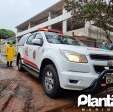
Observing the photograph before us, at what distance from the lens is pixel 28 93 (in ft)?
24.3

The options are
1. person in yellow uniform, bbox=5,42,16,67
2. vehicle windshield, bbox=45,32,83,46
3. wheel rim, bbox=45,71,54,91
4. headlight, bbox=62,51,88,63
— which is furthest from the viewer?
person in yellow uniform, bbox=5,42,16,67

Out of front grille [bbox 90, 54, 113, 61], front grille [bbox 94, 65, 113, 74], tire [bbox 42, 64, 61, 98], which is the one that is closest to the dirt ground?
tire [bbox 42, 64, 61, 98]

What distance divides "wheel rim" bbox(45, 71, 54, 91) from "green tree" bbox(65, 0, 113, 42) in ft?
24.5

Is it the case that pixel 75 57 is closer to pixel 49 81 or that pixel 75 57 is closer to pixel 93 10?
pixel 49 81

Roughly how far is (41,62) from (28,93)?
0.87 meters

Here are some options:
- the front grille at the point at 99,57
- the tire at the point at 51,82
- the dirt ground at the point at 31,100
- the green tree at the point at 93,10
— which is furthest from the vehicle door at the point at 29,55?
the green tree at the point at 93,10

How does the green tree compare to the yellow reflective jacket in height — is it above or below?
above

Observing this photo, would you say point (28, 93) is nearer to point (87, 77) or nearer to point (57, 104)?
point (57, 104)

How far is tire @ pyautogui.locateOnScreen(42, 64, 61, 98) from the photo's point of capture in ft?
21.0

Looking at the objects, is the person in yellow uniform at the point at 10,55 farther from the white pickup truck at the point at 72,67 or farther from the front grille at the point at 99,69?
the front grille at the point at 99,69

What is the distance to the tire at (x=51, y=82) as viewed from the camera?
6402mm

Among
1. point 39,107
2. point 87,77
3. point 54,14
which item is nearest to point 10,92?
point 39,107

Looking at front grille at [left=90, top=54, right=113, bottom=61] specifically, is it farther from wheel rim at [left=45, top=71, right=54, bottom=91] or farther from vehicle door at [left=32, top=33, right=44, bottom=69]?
vehicle door at [left=32, top=33, right=44, bottom=69]

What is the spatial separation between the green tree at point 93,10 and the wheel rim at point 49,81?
747 cm
